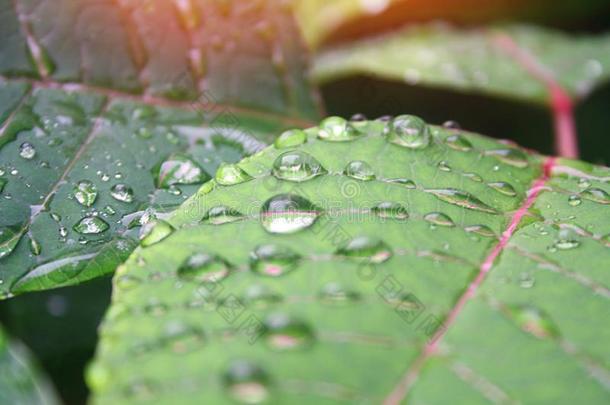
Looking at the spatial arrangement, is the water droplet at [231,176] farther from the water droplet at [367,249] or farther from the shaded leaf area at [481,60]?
the shaded leaf area at [481,60]

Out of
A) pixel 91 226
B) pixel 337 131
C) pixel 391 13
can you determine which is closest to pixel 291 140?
pixel 337 131

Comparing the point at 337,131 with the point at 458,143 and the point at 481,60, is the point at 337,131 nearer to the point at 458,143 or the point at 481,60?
the point at 458,143

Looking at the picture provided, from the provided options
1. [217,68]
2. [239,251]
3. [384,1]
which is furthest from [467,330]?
[384,1]

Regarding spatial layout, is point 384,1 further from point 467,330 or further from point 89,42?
point 467,330

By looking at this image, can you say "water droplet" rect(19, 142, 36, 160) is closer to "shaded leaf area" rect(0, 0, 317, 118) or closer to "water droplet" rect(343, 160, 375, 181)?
"shaded leaf area" rect(0, 0, 317, 118)

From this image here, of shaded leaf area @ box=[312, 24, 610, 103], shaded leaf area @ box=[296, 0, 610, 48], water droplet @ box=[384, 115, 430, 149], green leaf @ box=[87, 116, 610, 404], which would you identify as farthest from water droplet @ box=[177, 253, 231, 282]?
shaded leaf area @ box=[296, 0, 610, 48]

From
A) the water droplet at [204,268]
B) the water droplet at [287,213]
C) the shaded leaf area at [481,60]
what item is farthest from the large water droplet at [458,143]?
the shaded leaf area at [481,60]
